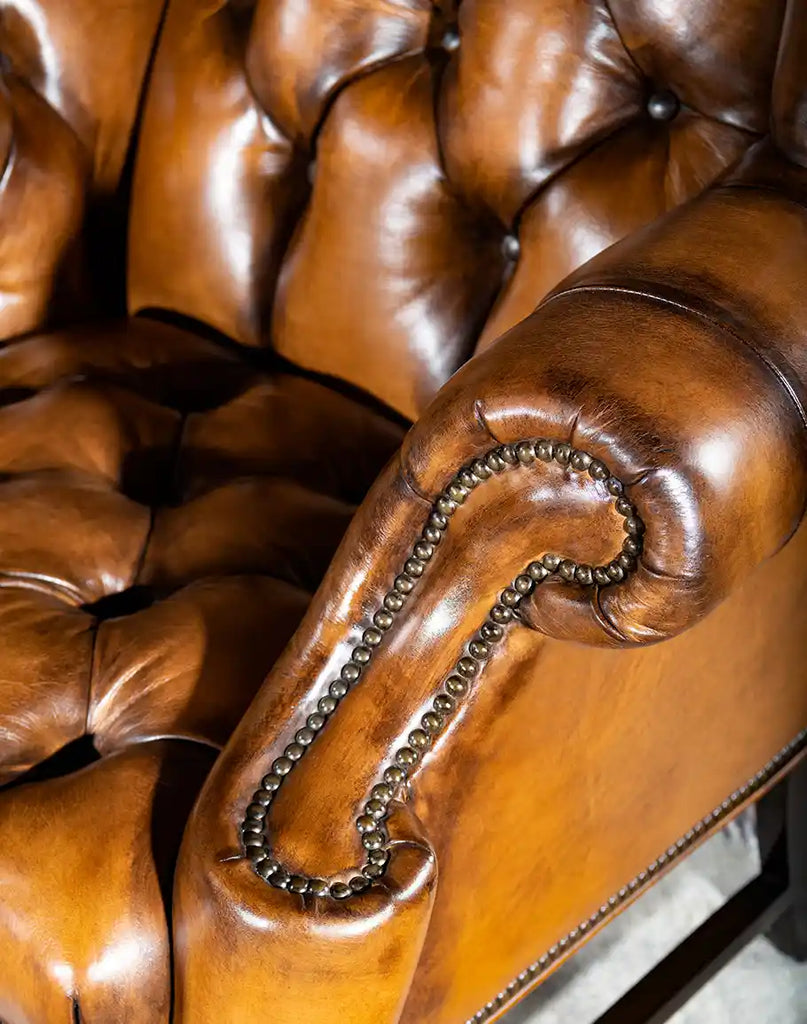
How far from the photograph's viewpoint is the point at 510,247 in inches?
40.3

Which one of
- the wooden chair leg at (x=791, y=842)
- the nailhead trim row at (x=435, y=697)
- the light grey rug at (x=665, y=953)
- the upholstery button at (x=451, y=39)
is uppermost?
the upholstery button at (x=451, y=39)

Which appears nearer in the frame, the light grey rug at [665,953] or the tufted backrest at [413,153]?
the tufted backrest at [413,153]

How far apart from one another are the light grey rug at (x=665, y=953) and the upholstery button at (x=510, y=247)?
63 cm

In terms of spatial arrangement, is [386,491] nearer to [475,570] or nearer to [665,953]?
[475,570]

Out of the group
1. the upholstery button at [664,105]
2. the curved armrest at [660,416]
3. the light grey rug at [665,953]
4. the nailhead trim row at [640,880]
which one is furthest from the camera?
A: the light grey rug at [665,953]

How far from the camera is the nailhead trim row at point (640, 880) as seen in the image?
81cm

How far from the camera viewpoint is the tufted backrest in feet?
2.95

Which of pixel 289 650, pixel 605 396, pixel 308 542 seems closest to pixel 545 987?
pixel 308 542

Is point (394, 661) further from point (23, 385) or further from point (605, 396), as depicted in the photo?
point (23, 385)

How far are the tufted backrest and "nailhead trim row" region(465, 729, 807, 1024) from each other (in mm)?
381

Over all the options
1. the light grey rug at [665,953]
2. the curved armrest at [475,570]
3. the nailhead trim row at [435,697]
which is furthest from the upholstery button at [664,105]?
the light grey rug at [665,953]

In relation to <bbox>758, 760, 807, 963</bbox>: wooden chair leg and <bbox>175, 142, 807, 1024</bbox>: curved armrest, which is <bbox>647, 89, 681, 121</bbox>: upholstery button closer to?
<bbox>175, 142, 807, 1024</bbox>: curved armrest

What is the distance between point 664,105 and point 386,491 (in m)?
0.45

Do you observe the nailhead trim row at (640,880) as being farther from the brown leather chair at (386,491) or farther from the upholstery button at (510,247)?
the upholstery button at (510,247)
